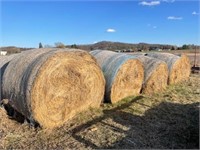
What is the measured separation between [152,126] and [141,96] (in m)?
3.11

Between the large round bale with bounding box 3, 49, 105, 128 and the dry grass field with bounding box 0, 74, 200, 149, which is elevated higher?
the large round bale with bounding box 3, 49, 105, 128

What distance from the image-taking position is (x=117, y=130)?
6.07 metres

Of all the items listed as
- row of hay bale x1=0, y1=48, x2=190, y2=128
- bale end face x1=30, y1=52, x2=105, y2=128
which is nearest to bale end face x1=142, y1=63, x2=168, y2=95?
row of hay bale x1=0, y1=48, x2=190, y2=128

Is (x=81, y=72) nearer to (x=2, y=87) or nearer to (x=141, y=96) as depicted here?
(x=2, y=87)

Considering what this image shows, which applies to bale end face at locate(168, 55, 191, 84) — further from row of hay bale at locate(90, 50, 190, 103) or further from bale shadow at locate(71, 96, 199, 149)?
bale shadow at locate(71, 96, 199, 149)

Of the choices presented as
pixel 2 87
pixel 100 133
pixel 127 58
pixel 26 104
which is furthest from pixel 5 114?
pixel 127 58

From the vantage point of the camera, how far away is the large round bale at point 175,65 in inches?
489

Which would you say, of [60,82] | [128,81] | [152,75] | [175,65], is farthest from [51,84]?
[175,65]

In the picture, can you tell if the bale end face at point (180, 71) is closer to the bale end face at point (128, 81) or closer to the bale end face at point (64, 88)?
the bale end face at point (128, 81)

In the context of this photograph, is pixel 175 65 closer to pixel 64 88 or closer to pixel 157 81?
pixel 157 81

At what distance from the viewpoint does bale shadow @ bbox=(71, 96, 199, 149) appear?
5.48 m

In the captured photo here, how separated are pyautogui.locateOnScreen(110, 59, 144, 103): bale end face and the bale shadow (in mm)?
527

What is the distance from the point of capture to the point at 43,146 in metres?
5.30

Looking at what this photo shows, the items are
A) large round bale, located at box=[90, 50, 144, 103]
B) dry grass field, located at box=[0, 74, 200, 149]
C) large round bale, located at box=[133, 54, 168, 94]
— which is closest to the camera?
dry grass field, located at box=[0, 74, 200, 149]
